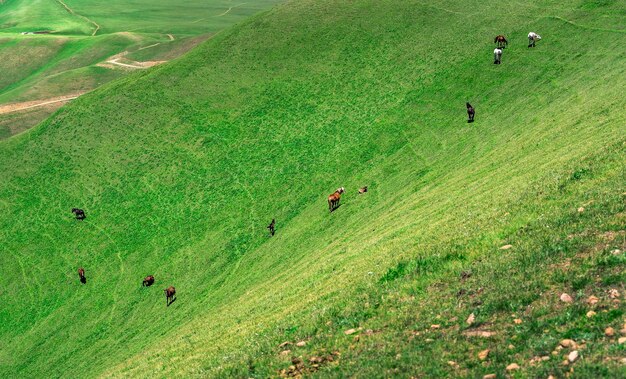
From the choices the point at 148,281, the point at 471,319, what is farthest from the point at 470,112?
the point at 471,319

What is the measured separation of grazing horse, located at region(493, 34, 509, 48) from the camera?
2648 inches

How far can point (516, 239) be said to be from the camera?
20391 millimetres

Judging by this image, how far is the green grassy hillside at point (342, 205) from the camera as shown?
16.8m

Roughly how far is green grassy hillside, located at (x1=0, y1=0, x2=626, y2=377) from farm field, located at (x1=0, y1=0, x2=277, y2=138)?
4355cm

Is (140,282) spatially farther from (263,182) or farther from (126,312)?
(263,182)

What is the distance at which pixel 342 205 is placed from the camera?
47.3 meters

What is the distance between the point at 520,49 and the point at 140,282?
52729 mm

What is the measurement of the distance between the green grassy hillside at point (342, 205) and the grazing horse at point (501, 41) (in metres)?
2.71

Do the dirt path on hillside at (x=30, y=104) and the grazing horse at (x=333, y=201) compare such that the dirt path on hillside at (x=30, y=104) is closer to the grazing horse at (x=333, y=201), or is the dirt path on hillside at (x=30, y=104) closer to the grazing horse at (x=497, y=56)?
the grazing horse at (x=333, y=201)

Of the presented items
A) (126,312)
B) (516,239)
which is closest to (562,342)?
(516,239)

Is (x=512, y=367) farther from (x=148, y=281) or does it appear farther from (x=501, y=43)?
(x=501, y=43)

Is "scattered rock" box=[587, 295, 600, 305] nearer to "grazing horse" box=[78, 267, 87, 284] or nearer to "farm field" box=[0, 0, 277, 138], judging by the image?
"grazing horse" box=[78, 267, 87, 284]

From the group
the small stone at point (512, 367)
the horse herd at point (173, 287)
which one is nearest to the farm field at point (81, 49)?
the horse herd at point (173, 287)

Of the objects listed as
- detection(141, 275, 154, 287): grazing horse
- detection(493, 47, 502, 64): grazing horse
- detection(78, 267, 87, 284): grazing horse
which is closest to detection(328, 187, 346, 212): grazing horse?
detection(141, 275, 154, 287): grazing horse
